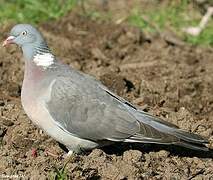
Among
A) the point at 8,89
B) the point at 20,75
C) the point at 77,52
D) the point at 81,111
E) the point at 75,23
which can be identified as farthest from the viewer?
the point at 75,23

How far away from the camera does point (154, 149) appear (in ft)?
19.2

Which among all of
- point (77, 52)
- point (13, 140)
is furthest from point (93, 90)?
point (77, 52)

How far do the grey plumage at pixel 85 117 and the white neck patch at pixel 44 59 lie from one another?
9 centimetres

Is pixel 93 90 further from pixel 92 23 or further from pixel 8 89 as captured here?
pixel 92 23

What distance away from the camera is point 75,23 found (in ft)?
31.1

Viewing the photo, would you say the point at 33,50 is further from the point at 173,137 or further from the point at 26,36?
the point at 173,137

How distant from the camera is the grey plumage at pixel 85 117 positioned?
548 centimetres

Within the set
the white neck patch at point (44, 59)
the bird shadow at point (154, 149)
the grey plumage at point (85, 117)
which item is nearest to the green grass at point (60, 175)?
the grey plumage at point (85, 117)

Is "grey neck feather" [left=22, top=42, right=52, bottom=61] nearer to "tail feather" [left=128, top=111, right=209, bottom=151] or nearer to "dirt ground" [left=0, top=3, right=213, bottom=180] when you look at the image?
"dirt ground" [left=0, top=3, right=213, bottom=180]

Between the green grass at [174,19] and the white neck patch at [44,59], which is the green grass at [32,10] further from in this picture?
the white neck patch at [44,59]

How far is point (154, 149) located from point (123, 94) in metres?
1.14

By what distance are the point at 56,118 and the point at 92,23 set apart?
4.19 metres

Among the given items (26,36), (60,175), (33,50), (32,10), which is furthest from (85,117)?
(32,10)

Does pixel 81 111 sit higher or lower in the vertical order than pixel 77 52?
higher
